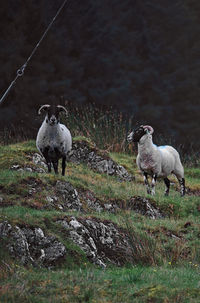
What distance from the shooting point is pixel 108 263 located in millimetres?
6848

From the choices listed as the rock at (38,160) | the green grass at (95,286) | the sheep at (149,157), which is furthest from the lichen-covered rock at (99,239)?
the rock at (38,160)

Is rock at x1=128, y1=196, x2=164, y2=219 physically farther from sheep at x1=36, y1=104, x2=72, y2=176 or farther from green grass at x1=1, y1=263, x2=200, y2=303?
green grass at x1=1, y1=263, x2=200, y2=303

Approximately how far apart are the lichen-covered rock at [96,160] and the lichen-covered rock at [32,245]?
682 centimetres

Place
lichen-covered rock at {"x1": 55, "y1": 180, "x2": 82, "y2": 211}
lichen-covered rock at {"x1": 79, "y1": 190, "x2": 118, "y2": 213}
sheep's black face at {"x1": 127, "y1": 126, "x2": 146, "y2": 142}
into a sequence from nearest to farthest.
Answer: lichen-covered rock at {"x1": 55, "y1": 180, "x2": 82, "y2": 211}
lichen-covered rock at {"x1": 79, "y1": 190, "x2": 118, "y2": 213}
sheep's black face at {"x1": 127, "y1": 126, "x2": 146, "y2": 142}

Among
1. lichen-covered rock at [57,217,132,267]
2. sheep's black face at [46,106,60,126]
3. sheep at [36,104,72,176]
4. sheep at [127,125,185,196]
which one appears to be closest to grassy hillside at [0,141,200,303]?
lichen-covered rock at [57,217,132,267]

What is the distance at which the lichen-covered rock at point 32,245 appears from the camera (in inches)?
241

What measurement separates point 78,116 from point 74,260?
1063 centimetres

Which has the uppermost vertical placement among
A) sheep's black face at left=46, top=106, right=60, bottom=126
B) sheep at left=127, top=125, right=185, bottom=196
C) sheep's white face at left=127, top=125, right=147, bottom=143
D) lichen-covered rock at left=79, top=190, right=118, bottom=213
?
sheep's black face at left=46, top=106, right=60, bottom=126

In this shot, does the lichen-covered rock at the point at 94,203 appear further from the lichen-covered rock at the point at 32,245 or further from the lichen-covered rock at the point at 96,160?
the lichen-covered rock at the point at 96,160

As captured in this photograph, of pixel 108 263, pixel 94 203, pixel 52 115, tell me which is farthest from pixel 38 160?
pixel 108 263

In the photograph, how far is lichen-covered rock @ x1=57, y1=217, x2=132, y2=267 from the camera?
6848 millimetres

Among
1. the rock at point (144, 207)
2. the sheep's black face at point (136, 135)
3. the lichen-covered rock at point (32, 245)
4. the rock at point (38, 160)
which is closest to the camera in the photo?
the lichen-covered rock at point (32, 245)

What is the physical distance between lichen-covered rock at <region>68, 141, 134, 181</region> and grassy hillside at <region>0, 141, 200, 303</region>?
960 millimetres

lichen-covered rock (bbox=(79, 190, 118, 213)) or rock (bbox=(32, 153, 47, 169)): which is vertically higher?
rock (bbox=(32, 153, 47, 169))
